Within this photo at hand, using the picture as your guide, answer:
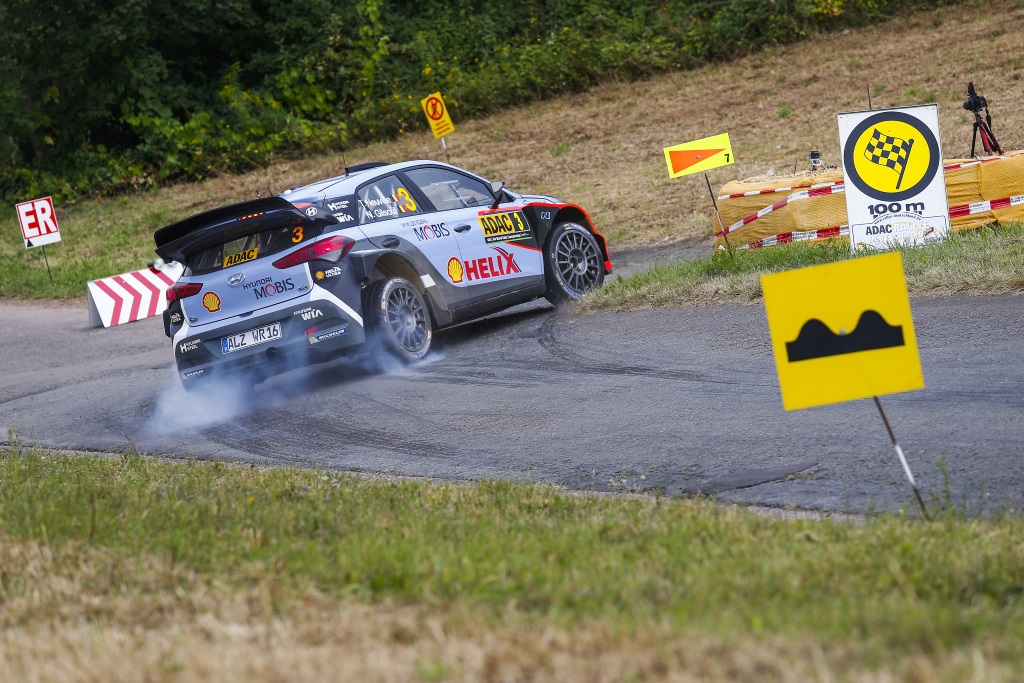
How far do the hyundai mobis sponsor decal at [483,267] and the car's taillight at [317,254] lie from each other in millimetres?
1237

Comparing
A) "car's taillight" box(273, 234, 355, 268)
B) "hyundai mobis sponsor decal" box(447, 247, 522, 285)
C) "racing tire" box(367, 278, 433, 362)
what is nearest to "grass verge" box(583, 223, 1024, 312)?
"hyundai mobis sponsor decal" box(447, 247, 522, 285)

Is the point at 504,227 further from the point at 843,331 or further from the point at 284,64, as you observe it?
the point at 284,64

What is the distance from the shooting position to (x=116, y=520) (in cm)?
557

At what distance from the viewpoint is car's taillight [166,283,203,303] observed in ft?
32.1

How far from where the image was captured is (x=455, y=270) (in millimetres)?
10734

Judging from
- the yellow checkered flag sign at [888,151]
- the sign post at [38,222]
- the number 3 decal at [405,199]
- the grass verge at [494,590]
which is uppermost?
the sign post at [38,222]

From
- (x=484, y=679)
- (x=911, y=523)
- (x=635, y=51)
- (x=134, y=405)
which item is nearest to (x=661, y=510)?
(x=911, y=523)

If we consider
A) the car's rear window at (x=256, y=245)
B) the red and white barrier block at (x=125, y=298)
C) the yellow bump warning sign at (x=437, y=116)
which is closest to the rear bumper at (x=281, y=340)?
the car's rear window at (x=256, y=245)

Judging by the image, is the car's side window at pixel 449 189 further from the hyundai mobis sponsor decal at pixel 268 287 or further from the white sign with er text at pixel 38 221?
the white sign with er text at pixel 38 221

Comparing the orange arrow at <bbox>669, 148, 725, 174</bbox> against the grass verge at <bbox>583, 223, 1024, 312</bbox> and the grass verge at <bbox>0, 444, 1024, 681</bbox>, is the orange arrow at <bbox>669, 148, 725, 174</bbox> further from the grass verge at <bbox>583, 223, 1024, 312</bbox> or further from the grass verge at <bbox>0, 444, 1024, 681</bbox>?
the grass verge at <bbox>0, 444, 1024, 681</bbox>

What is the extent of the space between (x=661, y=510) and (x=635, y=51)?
26.6 metres

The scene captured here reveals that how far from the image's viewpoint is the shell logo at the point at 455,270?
10.7 meters

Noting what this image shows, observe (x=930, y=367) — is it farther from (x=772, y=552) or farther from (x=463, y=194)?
(x=463, y=194)

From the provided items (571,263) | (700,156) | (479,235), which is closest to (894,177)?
(700,156)
